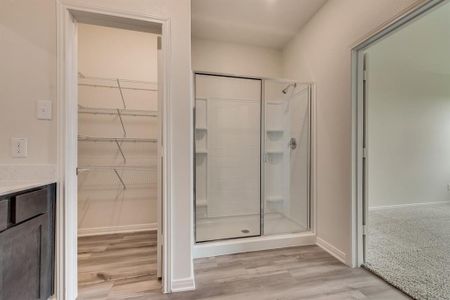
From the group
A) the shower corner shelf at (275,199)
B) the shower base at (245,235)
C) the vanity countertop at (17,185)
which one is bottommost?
the shower base at (245,235)

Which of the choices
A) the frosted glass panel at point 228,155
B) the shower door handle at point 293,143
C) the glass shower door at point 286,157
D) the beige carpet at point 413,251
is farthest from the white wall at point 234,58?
the beige carpet at point 413,251

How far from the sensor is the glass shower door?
2.61 metres

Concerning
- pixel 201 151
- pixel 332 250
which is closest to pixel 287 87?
pixel 201 151

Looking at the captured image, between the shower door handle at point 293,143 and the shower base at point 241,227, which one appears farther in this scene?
the shower door handle at point 293,143

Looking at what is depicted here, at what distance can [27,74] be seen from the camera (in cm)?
136

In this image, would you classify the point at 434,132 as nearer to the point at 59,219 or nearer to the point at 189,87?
the point at 189,87

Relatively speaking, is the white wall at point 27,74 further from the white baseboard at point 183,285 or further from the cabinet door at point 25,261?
the white baseboard at point 183,285

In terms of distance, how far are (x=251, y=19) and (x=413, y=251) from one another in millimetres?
3143

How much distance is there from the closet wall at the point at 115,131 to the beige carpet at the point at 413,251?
2.63 m

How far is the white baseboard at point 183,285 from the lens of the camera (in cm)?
157

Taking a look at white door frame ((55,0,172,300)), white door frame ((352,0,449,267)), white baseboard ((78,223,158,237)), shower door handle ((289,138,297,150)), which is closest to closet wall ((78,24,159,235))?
white baseboard ((78,223,158,237))

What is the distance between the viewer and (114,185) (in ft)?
8.91

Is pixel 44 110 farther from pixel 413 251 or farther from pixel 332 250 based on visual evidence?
pixel 413 251

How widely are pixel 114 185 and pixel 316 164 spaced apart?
253cm
